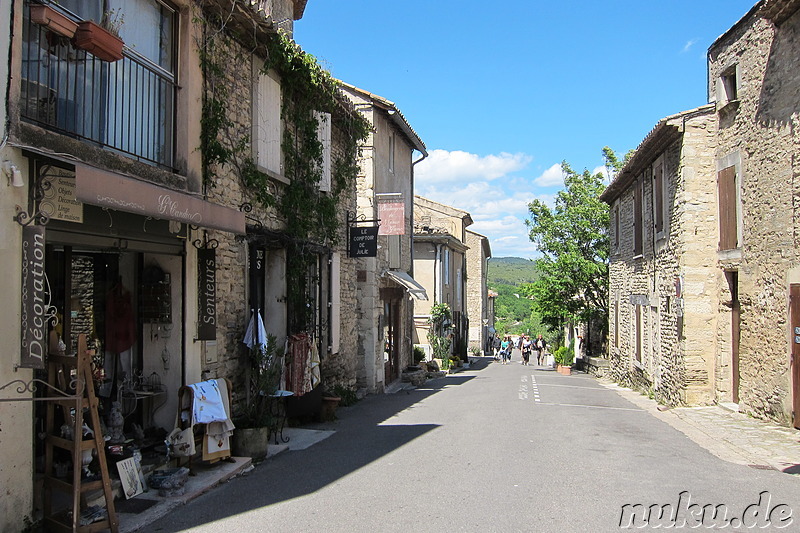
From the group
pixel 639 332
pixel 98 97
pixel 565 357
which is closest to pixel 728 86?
pixel 639 332

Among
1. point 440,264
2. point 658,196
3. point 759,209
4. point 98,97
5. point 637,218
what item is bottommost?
point 440,264

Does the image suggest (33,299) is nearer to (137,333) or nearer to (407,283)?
(137,333)

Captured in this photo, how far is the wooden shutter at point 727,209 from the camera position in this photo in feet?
39.8

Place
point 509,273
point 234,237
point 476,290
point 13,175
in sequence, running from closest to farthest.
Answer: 1. point 13,175
2. point 234,237
3. point 476,290
4. point 509,273

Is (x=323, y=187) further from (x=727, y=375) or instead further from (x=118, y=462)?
(x=727, y=375)

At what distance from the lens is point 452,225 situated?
36.1m

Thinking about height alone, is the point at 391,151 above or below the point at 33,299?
above

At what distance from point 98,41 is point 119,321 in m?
3.16

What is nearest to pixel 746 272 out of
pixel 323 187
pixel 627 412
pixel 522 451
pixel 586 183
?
pixel 627 412

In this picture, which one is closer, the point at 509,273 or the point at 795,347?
the point at 795,347

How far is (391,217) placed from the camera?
1534cm

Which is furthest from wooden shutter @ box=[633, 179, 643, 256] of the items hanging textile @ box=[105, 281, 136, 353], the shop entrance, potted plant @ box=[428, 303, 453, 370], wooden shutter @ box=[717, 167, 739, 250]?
hanging textile @ box=[105, 281, 136, 353]

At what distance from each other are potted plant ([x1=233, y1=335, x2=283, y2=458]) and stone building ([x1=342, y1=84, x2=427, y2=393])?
506 cm

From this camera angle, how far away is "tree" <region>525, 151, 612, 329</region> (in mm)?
30250
